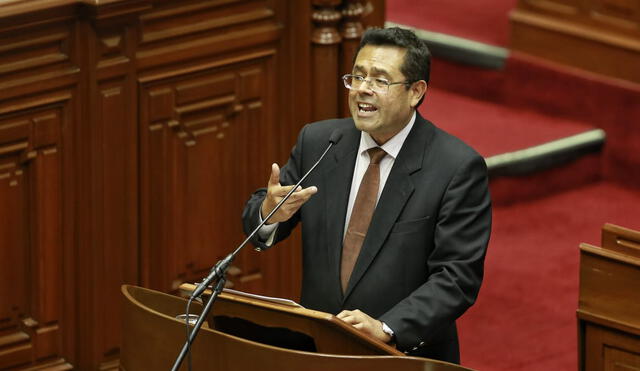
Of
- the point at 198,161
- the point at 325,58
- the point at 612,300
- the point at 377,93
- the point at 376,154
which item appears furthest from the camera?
the point at 325,58

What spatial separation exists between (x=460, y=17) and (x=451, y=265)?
9.76 feet

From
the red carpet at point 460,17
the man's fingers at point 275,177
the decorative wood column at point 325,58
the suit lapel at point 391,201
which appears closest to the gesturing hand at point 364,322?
the suit lapel at point 391,201

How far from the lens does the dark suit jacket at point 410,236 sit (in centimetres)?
282

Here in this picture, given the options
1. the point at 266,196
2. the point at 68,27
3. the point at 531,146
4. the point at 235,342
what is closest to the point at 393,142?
the point at 266,196

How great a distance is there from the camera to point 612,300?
308 cm

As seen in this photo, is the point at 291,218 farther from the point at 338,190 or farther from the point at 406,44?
the point at 406,44

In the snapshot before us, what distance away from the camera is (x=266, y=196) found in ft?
9.39

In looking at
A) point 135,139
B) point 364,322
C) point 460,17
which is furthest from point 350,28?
point 460,17

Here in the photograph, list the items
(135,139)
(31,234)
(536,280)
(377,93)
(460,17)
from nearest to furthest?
1. (377,93)
2. (31,234)
3. (135,139)
4. (536,280)
5. (460,17)

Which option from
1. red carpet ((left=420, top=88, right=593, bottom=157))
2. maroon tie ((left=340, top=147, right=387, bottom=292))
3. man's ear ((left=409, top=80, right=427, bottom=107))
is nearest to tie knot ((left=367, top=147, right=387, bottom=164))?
maroon tie ((left=340, top=147, right=387, bottom=292))

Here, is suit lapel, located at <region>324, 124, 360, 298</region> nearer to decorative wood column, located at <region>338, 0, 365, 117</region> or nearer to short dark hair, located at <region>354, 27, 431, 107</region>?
short dark hair, located at <region>354, 27, 431, 107</region>

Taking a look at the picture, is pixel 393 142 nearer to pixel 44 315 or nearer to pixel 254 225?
pixel 254 225

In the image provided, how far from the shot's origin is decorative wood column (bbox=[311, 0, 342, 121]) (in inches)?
156

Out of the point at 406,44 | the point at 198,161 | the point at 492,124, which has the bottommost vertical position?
the point at 492,124
